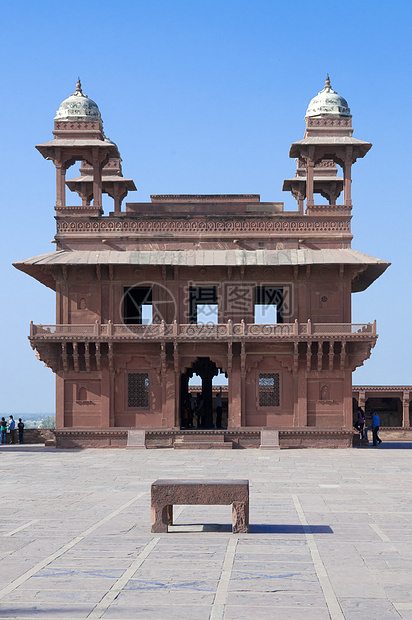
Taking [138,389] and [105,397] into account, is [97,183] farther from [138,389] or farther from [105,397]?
[105,397]

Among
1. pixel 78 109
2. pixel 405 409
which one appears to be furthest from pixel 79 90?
pixel 405 409

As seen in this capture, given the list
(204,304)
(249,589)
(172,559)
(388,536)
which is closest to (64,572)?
(172,559)

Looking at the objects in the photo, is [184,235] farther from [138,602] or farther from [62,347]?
[138,602]

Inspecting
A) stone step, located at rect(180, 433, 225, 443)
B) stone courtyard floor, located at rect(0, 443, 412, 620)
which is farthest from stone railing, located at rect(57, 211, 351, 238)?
stone courtyard floor, located at rect(0, 443, 412, 620)

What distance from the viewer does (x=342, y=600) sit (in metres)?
7.52

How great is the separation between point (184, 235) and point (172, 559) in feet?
68.3

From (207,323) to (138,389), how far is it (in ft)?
11.0

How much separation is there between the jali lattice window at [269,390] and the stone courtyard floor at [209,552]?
10.2 meters

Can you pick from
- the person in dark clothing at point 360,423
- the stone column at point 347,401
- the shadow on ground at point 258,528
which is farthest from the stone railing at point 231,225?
the shadow on ground at point 258,528

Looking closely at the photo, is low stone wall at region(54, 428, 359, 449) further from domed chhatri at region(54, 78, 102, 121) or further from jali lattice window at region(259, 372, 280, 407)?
domed chhatri at region(54, 78, 102, 121)

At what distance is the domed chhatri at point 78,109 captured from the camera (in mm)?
30641

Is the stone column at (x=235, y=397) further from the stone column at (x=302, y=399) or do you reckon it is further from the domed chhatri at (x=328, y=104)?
the domed chhatri at (x=328, y=104)

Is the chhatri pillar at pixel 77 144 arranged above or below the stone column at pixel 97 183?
above

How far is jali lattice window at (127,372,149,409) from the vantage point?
94.6 ft
